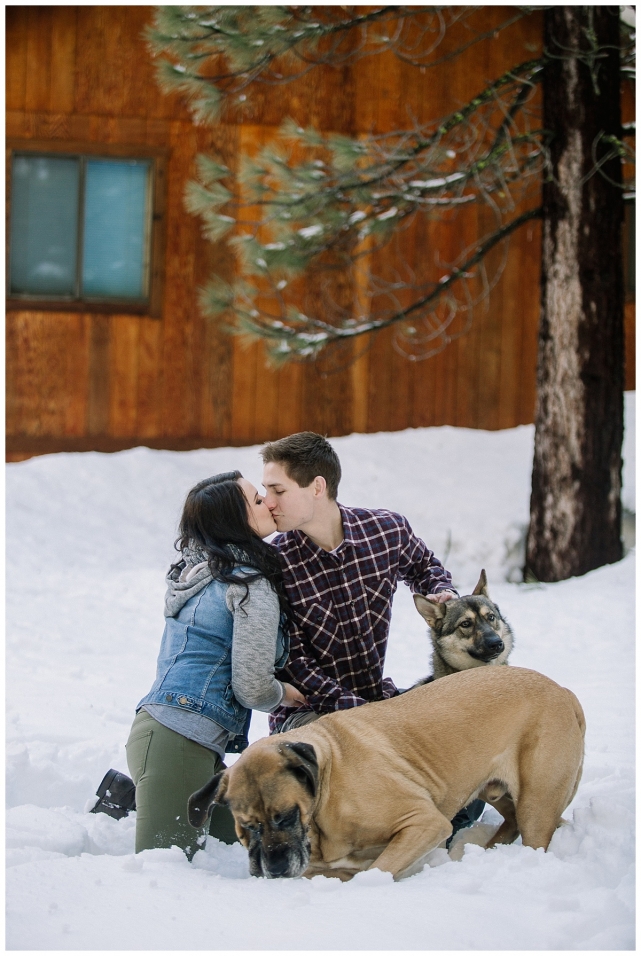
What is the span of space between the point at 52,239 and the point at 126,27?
→ 2.17 meters

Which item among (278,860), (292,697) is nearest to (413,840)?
(278,860)

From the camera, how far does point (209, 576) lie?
3.24m

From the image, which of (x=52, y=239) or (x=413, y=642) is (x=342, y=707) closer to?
(x=413, y=642)

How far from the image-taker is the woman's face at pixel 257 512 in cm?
333

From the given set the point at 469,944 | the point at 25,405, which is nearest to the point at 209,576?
the point at 469,944

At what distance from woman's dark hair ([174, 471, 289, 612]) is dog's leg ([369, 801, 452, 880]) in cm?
87

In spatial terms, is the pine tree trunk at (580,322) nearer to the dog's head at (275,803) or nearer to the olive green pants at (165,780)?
the olive green pants at (165,780)

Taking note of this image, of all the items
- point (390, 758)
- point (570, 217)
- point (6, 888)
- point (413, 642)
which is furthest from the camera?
point (570, 217)

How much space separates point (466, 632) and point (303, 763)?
1100 millimetres

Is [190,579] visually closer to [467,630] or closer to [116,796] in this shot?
[116,796]

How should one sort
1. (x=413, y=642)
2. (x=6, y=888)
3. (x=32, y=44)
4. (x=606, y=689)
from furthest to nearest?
(x=32, y=44)
(x=413, y=642)
(x=606, y=689)
(x=6, y=888)

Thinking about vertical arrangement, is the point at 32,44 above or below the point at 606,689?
above

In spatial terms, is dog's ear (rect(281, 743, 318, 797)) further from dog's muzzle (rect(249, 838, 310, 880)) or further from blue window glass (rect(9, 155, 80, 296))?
blue window glass (rect(9, 155, 80, 296))

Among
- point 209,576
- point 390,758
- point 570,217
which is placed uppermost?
point 570,217
